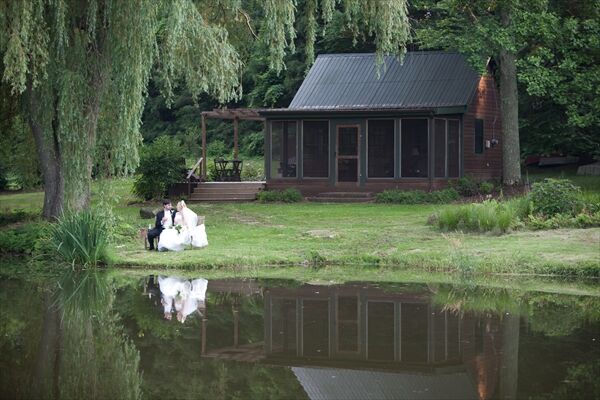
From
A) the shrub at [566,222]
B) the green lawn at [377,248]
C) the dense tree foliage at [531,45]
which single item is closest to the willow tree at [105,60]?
the green lawn at [377,248]

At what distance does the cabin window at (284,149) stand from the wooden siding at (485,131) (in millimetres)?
5519

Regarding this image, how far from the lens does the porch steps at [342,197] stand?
1196 inches

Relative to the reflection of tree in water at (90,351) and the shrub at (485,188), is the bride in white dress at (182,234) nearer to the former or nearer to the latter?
the reflection of tree in water at (90,351)

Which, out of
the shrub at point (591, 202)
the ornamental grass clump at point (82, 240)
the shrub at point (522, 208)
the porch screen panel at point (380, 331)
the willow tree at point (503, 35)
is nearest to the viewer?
the porch screen panel at point (380, 331)

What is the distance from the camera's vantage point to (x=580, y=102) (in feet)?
93.7

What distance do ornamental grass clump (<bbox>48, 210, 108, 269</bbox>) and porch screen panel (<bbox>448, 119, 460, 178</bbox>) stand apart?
15535 millimetres

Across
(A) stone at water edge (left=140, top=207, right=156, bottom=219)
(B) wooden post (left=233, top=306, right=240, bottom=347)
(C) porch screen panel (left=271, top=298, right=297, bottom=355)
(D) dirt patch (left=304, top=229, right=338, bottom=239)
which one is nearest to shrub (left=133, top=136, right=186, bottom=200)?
(A) stone at water edge (left=140, top=207, right=156, bottom=219)

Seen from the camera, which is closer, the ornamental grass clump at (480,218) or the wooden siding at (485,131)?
the ornamental grass clump at (480,218)

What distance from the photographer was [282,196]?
30.8 meters

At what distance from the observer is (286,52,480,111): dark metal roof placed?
31.4 metres

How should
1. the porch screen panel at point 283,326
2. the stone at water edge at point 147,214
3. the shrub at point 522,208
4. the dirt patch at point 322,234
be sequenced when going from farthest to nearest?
the stone at water edge at point 147,214 → the dirt patch at point 322,234 → the shrub at point 522,208 → the porch screen panel at point 283,326

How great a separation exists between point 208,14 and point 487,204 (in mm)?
7583

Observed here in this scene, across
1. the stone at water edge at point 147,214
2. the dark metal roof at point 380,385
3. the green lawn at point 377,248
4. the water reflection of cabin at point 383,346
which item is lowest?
the dark metal roof at point 380,385

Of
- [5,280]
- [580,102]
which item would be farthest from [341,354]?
[580,102]
